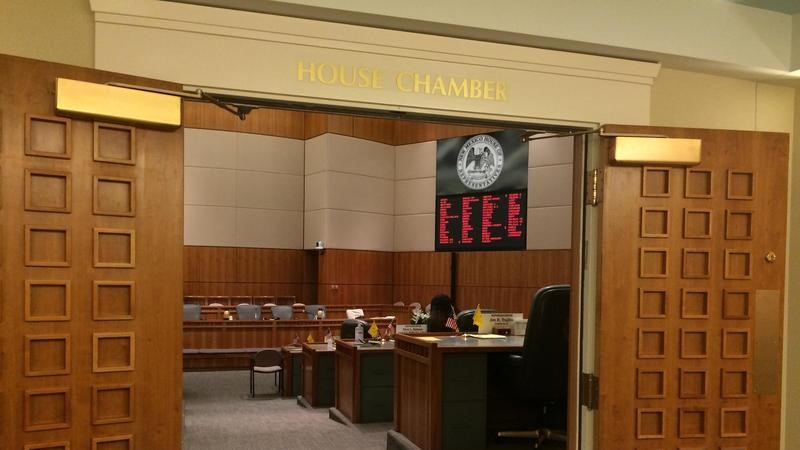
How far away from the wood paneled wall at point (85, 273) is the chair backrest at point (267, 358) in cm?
605

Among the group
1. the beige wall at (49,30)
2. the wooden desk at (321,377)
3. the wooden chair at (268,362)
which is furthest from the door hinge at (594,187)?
the wooden chair at (268,362)

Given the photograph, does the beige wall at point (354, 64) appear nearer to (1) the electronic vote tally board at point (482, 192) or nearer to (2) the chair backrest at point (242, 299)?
(1) the electronic vote tally board at point (482, 192)

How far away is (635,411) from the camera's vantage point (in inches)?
115

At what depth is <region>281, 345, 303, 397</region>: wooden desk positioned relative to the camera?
8164 millimetres

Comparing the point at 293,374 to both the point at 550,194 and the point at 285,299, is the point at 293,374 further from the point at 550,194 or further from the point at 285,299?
the point at 285,299

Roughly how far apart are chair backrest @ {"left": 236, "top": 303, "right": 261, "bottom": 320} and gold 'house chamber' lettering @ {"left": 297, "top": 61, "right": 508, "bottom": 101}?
9.59 meters

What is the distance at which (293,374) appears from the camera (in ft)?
26.9

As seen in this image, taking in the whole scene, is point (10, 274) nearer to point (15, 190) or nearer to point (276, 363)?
point (15, 190)

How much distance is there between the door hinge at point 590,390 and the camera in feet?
9.61

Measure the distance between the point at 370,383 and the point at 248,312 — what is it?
6.05 meters

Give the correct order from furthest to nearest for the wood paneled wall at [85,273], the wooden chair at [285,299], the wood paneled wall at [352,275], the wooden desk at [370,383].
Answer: the wooden chair at [285,299], the wood paneled wall at [352,275], the wooden desk at [370,383], the wood paneled wall at [85,273]

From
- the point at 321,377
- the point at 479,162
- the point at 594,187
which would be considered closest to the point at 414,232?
the point at 479,162

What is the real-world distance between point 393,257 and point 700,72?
11298 millimetres

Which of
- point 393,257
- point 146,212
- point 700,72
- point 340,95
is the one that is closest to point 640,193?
point 700,72
